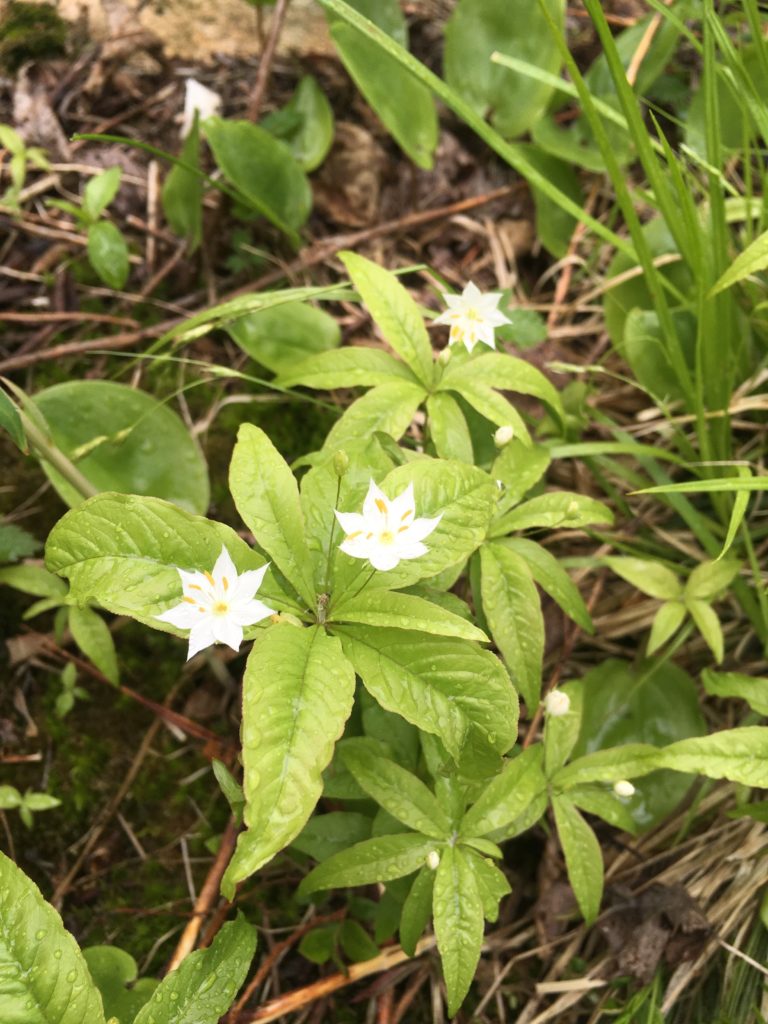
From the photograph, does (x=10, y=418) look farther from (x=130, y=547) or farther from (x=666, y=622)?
(x=666, y=622)

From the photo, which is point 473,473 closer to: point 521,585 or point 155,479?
point 521,585

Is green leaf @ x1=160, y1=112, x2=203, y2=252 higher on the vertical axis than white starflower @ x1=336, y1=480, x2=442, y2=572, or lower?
higher

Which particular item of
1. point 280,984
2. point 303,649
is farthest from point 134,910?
point 303,649

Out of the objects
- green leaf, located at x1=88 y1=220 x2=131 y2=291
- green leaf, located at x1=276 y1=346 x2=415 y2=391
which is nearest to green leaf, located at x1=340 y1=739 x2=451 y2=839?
green leaf, located at x1=276 y1=346 x2=415 y2=391

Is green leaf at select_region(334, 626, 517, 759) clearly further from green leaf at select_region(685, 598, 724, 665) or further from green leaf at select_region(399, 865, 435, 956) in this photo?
green leaf at select_region(685, 598, 724, 665)

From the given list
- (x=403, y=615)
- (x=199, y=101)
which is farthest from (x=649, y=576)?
(x=199, y=101)

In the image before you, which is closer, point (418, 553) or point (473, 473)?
point (418, 553)
